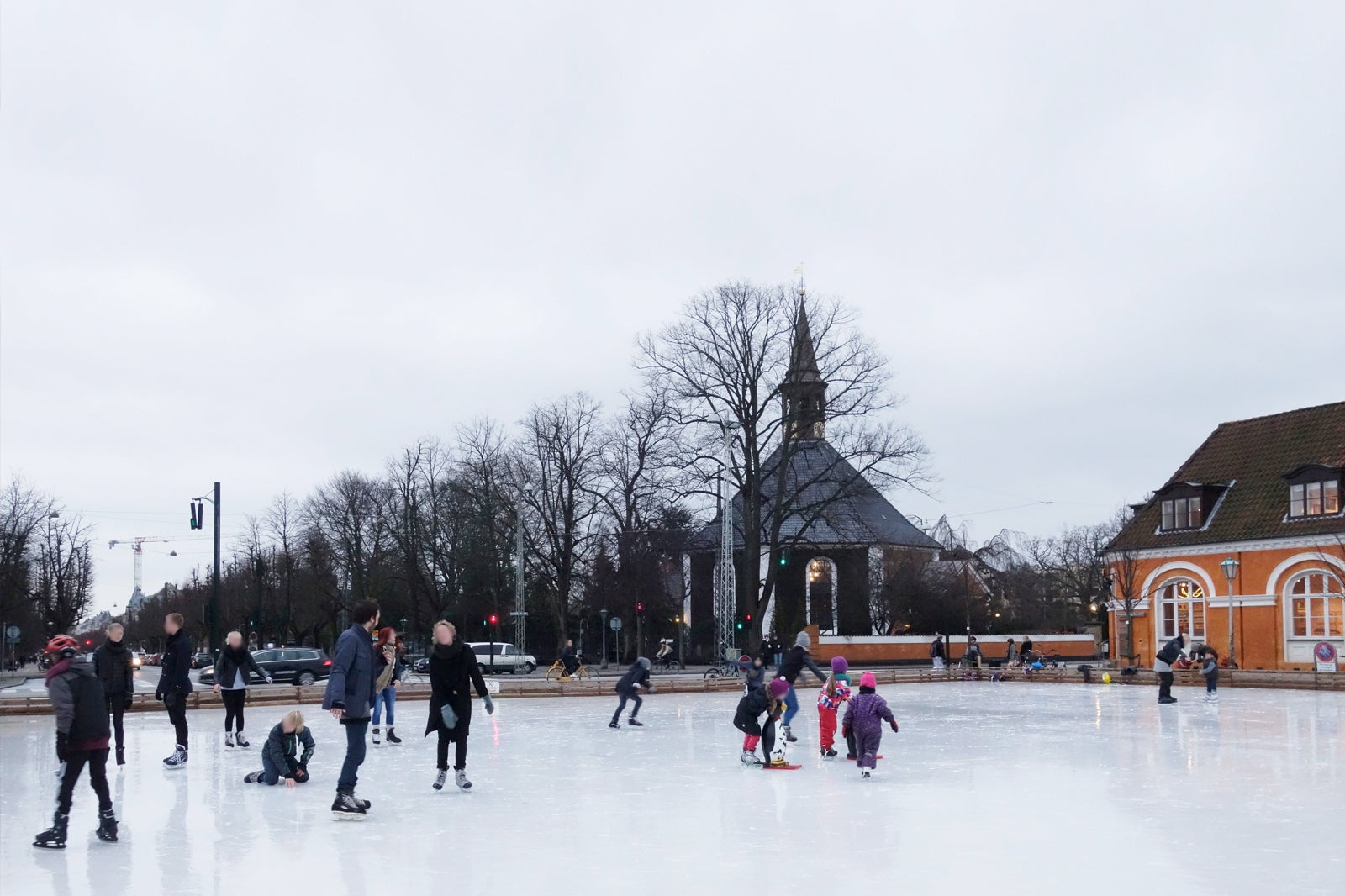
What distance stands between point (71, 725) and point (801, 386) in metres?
39.6

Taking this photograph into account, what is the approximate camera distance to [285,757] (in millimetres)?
13406

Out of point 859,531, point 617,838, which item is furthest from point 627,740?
point 859,531

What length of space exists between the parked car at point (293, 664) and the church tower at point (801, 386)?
18.7m

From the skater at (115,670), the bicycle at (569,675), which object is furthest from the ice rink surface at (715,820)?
the bicycle at (569,675)

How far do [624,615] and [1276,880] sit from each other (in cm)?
5399

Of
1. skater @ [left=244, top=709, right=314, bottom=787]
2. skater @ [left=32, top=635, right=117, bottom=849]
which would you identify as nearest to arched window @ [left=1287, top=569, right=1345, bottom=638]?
skater @ [left=244, top=709, right=314, bottom=787]

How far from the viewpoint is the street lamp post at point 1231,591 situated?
40781 mm

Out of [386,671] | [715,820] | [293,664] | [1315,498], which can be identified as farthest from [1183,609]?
[715,820]

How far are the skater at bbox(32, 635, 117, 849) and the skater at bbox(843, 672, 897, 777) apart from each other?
789 centimetres

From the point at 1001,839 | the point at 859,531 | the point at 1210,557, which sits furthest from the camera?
the point at 859,531

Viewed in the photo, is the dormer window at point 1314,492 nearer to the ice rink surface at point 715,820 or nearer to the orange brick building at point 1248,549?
the orange brick building at point 1248,549

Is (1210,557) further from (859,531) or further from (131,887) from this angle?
(131,887)

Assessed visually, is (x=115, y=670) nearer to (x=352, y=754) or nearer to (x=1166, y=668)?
(x=352, y=754)

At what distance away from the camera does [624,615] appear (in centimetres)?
6181
